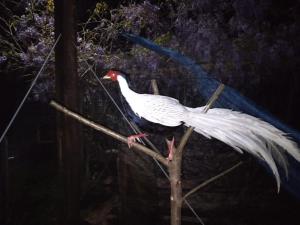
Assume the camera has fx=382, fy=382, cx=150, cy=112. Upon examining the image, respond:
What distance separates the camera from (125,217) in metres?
3.58

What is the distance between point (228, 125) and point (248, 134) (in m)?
0.10

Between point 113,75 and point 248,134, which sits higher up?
point 113,75

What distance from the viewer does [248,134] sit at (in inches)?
66.3

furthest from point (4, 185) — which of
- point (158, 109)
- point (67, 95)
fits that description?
point (158, 109)

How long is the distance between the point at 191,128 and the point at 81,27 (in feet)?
15.0

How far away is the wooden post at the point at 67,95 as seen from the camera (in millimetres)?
2541

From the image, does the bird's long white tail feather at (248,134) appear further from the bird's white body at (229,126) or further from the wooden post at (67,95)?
the wooden post at (67,95)

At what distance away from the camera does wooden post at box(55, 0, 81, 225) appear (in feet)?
8.34

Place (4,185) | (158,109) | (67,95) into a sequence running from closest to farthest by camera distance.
Answer: (158,109), (67,95), (4,185)

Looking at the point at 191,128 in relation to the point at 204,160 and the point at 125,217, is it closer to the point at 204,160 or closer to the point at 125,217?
the point at 125,217

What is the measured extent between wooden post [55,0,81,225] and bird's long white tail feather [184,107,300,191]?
3.51 feet

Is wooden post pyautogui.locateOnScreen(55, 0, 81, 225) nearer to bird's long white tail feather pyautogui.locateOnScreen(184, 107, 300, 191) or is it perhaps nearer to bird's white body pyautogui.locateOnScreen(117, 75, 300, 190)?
bird's white body pyautogui.locateOnScreen(117, 75, 300, 190)

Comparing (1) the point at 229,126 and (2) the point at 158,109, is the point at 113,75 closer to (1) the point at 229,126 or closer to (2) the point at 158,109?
(2) the point at 158,109

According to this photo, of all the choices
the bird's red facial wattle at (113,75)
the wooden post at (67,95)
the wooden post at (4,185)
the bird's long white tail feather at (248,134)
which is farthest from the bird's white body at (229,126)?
the wooden post at (4,185)
